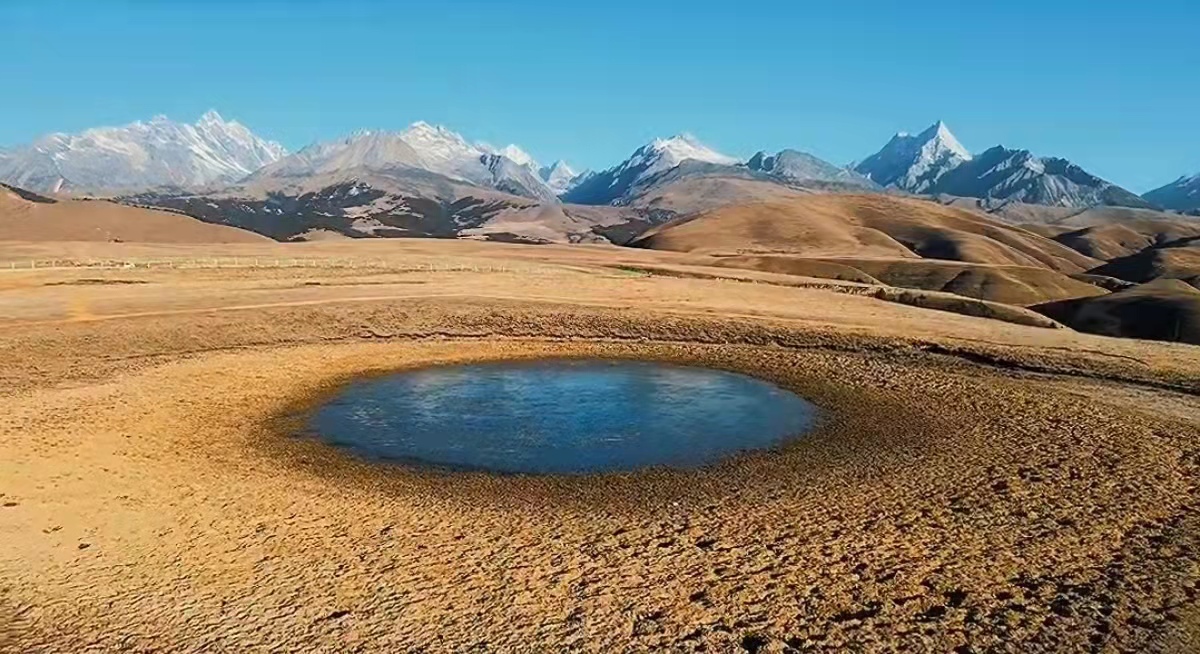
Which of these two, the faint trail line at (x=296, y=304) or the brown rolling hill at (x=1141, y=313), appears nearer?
the faint trail line at (x=296, y=304)

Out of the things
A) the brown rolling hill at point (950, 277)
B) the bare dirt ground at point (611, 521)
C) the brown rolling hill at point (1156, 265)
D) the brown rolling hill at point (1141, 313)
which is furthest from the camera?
the brown rolling hill at point (1156, 265)

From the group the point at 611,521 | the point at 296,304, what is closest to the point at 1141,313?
the point at 296,304

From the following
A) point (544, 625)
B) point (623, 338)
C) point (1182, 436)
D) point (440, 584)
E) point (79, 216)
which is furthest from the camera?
point (79, 216)

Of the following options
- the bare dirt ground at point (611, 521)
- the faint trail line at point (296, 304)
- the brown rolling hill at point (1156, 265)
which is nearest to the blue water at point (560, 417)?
the bare dirt ground at point (611, 521)

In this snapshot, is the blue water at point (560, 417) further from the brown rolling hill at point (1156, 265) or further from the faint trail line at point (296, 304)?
the brown rolling hill at point (1156, 265)

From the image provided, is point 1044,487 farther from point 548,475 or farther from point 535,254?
point 535,254

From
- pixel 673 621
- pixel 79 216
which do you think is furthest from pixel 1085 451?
pixel 79 216
